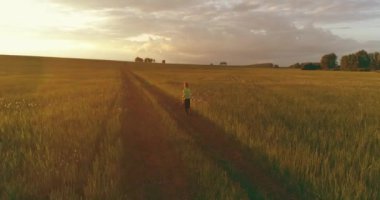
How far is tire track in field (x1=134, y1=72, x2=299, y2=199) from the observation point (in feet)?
19.9

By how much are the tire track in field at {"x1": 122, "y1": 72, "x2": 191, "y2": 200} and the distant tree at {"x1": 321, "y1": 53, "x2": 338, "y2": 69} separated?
482ft

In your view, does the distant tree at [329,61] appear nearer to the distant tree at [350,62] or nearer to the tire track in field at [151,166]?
the distant tree at [350,62]

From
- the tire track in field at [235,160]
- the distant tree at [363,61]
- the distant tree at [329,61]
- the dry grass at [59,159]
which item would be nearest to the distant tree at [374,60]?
the distant tree at [363,61]

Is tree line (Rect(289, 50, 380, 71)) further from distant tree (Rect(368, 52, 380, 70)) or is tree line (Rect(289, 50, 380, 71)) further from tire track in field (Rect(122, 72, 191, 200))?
tire track in field (Rect(122, 72, 191, 200))

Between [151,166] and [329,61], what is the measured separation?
151 m

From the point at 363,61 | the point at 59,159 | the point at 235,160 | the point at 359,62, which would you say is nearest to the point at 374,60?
the point at 363,61

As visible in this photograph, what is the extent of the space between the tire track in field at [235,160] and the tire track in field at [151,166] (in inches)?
37.5

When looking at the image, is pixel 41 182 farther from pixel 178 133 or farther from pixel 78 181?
pixel 178 133

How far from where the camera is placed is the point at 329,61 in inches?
5655

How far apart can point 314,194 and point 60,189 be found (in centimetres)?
451

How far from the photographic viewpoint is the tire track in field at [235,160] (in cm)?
607

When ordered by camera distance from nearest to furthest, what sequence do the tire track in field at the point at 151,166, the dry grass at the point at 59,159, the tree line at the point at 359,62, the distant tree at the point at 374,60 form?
the dry grass at the point at 59,159
the tire track in field at the point at 151,166
the distant tree at the point at 374,60
the tree line at the point at 359,62

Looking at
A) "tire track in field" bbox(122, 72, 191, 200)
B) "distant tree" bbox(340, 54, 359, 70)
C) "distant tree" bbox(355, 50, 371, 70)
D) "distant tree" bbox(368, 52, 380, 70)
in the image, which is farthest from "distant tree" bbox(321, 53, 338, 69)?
"tire track in field" bbox(122, 72, 191, 200)

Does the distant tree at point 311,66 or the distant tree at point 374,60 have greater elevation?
the distant tree at point 374,60
